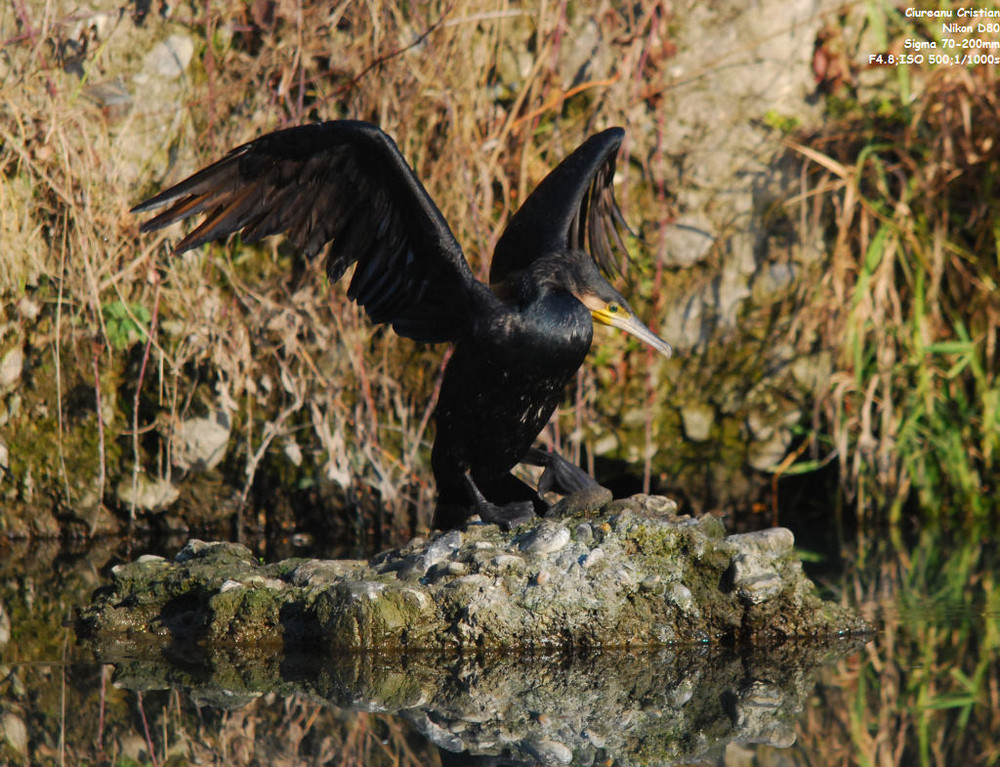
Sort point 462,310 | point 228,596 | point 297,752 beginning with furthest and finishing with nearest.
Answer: point 462,310, point 228,596, point 297,752

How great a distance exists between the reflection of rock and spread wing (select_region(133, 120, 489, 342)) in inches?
43.8

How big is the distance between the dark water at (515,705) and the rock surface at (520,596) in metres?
0.08

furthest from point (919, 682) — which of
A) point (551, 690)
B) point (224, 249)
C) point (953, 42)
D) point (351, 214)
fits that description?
point (953, 42)

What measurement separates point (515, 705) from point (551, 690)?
14 centimetres

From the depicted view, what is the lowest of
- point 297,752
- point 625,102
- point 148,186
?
point 297,752

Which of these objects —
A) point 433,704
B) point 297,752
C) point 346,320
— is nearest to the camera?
point 297,752

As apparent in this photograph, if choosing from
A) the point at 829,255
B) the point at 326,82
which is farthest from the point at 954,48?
the point at 326,82

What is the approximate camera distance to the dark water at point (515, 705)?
7.39ft

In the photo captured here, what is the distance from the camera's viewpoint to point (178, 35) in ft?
15.9

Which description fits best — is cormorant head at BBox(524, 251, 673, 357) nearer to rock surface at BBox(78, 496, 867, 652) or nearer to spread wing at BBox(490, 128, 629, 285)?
spread wing at BBox(490, 128, 629, 285)

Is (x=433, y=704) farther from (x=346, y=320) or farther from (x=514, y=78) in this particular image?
(x=514, y=78)

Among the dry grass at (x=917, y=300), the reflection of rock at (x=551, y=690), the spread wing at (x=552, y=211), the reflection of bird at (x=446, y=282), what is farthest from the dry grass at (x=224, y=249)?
the reflection of rock at (x=551, y=690)

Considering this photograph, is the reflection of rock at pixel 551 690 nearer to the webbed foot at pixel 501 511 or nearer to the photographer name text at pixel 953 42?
the webbed foot at pixel 501 511

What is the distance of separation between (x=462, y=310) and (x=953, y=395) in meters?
2.70
